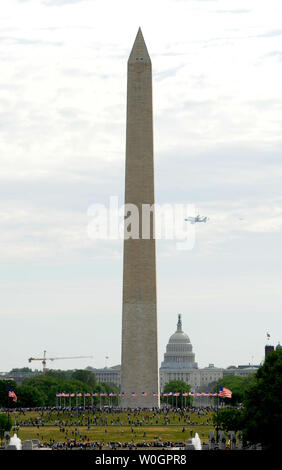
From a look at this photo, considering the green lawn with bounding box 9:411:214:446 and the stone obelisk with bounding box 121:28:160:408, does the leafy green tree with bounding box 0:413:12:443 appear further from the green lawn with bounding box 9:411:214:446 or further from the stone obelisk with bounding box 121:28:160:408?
the stone obelisk with bounding box 121:28:160:408

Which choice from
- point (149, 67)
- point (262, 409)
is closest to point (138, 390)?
point (149, 67)

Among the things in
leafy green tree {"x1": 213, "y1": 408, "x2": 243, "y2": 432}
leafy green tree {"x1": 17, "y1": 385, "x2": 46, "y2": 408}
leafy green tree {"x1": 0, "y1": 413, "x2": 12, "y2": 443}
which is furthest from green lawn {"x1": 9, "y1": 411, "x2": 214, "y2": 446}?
leafy green tree {"x1": 17, "y1": 385, "x2": 46, "y2": 408}

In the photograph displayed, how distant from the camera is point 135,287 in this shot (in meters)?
140

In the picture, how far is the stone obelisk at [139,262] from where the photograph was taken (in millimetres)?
140125

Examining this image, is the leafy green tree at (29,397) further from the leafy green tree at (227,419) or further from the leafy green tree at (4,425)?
the leafy green tree at (227,419)

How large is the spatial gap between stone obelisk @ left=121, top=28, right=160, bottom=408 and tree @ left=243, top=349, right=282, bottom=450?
5327cm

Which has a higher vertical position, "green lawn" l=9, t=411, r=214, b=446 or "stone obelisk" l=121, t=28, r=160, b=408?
"stone obelisk" l=121, t=28, r=160, b=408

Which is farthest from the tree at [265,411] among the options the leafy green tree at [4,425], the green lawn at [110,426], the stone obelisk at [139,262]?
the stone obelisk at [139,262]

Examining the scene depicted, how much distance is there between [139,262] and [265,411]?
195 feet

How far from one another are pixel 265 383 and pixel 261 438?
5821mm

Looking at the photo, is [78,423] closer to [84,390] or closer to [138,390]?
[138,390]

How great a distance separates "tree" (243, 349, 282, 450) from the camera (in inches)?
3145
